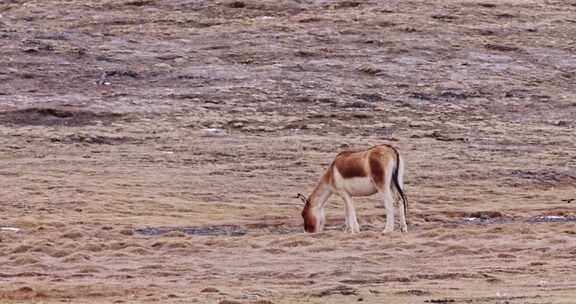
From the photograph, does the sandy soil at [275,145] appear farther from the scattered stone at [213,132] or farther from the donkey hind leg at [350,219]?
the donkey hind leg at [350,219]

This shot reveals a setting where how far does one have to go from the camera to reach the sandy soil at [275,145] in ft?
47.4

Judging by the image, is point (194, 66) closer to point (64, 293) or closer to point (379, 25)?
point (379, 25)

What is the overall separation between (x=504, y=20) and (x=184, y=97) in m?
11.4

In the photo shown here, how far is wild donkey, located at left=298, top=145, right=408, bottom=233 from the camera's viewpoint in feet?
56.8

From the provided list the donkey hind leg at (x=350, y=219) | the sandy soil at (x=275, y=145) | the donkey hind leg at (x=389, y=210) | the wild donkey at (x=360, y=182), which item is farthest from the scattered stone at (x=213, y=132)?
the donkey hind leg at (x=389, y=210)

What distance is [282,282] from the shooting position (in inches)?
545

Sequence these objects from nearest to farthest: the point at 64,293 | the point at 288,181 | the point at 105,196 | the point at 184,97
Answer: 1. the point at 64,293
2. the point at 105,196
3. the point at 288,181
4. the point at 184,97

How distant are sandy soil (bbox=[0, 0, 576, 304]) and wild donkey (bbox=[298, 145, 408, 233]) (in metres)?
0.37

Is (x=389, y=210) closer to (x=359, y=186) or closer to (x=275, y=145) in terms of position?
(x=359, y=186)

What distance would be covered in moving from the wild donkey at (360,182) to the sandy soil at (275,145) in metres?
0.37

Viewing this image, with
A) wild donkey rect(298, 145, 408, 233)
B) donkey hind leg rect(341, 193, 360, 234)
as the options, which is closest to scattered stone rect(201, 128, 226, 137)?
wild donkey rect(298, 145, 408, 233)

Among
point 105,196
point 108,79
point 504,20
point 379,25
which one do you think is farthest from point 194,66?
point 105,196

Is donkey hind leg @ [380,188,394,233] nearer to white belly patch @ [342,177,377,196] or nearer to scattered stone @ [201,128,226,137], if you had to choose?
white belly patch @ [342,177,377,196]

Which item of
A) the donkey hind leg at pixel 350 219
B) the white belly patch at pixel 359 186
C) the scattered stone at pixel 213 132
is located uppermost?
the white belly patch at pixel 359 186
